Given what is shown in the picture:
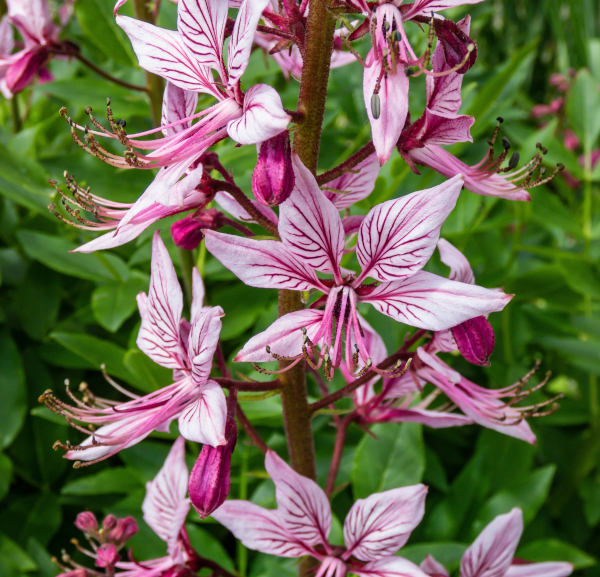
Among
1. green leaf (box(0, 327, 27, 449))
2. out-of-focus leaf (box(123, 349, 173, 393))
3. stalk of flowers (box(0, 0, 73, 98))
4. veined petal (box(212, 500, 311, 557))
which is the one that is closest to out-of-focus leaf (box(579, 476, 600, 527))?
veined petal (box(212, 500, 311, 557))

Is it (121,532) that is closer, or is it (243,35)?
(243,35)

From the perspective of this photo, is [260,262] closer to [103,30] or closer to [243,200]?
[243,200]

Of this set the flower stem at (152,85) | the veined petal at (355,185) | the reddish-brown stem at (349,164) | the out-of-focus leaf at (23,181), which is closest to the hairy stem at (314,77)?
the reddish-brown stem at (349,164)

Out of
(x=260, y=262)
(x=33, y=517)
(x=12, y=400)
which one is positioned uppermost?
(x=260, y=262)

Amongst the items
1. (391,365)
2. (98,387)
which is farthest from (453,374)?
(98,387)

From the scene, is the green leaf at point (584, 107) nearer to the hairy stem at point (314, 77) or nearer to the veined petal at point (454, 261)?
the veined petal at point (454, 261)

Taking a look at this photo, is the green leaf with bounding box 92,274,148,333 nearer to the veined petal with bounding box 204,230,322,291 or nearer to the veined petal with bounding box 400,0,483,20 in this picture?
the veined petal with bounding box 204,230,322,291

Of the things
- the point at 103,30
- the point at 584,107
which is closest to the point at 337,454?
the point at 103,30
